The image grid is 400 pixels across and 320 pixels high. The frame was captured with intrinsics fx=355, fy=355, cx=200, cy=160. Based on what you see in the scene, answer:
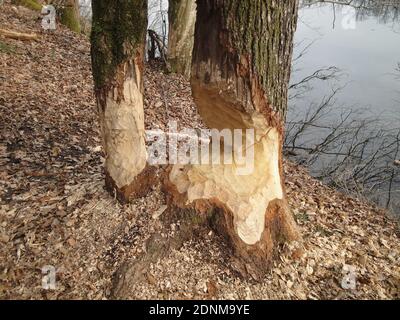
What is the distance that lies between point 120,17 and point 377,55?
1255 cm

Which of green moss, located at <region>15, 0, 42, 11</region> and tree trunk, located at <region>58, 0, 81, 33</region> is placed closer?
tree trunk, located at <region>58, 0, 81, 33</region>

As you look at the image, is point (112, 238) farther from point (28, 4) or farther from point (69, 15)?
point (28, 4)

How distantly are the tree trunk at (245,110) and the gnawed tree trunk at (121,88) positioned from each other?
33cm

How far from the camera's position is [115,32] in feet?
7.69

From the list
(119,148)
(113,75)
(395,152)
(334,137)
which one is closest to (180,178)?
(119,148)

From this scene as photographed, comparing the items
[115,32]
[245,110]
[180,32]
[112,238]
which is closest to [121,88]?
[115,32]

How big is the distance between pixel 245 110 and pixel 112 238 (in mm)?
1349

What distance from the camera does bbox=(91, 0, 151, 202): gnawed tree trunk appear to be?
7.64 feet

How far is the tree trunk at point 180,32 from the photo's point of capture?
6551 millimetres

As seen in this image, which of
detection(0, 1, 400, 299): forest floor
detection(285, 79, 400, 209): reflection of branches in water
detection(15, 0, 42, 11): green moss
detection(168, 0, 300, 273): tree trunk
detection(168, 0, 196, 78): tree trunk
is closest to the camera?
detection(168, 0, 300, 273): tree trunk

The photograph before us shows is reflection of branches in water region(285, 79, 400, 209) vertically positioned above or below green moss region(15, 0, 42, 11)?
below

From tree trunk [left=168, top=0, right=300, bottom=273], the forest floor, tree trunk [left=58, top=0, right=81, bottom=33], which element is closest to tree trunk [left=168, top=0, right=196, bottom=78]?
tree trunk [left=58, top=0, right=81, bottom=33]

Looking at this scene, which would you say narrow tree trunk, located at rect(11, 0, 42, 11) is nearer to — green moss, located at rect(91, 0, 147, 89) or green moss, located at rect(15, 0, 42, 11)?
green moss, located at rect(15, 0, 42, 11)

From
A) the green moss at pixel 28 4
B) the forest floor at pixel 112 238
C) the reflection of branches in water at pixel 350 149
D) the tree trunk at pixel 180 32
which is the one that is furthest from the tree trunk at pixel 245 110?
the green moss at pixel 28 4
